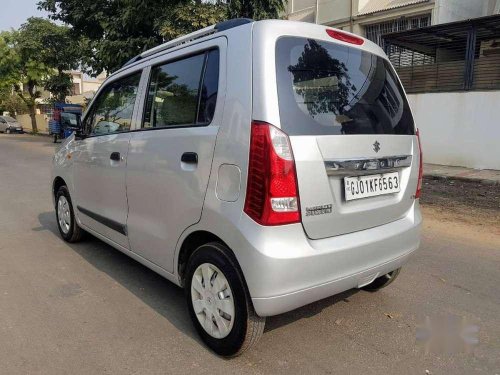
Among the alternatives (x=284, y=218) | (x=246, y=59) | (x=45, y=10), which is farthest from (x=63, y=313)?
(x=45, y=10)

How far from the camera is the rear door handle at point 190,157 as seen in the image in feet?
9.16

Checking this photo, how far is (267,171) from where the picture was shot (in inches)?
93.4

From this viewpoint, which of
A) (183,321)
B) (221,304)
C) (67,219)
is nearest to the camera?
(221,304)

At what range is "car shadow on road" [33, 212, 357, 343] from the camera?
324 centimetres

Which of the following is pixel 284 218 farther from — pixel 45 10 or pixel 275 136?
pixel 45 10

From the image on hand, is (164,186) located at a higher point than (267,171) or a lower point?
lower

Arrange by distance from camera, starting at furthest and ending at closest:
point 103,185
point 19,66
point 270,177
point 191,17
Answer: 1. point 19,66
2. point 191,17
3. point 103,185
4. point 270,177

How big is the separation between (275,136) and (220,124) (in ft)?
1.40

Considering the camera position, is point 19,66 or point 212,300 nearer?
point 212,300

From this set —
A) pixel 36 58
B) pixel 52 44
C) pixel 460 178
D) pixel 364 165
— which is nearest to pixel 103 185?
pixel 364 165

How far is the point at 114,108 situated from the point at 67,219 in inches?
68.6

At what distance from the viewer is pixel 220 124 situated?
2658 millimetres

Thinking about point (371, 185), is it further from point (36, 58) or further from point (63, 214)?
point (36, 58)

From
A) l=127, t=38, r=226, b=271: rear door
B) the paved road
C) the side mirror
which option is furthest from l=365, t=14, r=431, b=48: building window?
l=127, t=38, r=226, b=271: rear door
